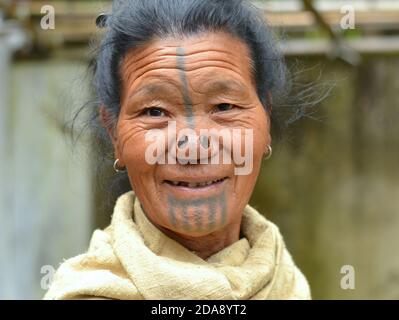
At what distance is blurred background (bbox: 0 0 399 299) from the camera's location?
458cm

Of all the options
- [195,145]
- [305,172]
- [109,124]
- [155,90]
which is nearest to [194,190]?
[195,145]

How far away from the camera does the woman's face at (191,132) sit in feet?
5.71

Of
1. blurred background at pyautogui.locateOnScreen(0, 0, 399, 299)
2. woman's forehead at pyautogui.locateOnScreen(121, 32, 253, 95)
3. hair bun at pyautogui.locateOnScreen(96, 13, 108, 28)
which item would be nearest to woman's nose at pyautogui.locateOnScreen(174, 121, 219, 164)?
woman's forehead at pyautogui.locateOnScreen(121, 32, 253, 95)

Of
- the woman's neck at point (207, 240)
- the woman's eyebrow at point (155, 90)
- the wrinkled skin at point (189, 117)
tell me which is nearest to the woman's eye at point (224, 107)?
the wrinkled skin at point (189, 117)

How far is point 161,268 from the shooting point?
1743 mm

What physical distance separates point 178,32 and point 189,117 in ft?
0.64

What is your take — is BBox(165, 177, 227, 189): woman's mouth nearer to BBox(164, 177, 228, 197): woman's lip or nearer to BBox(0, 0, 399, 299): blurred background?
BBox(164, 177, 228, 197): woman's lip

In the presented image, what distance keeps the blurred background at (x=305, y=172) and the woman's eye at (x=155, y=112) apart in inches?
108

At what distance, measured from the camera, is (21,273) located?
4.64 meters

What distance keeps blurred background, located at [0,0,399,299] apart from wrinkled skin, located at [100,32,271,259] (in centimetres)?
270

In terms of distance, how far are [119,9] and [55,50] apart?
9.72ft

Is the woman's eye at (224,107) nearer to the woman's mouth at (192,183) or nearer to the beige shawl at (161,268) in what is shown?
the woman's mouth at (192,183)

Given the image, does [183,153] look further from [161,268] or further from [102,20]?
[102,20]

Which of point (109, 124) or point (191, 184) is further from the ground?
point (109, 124)
